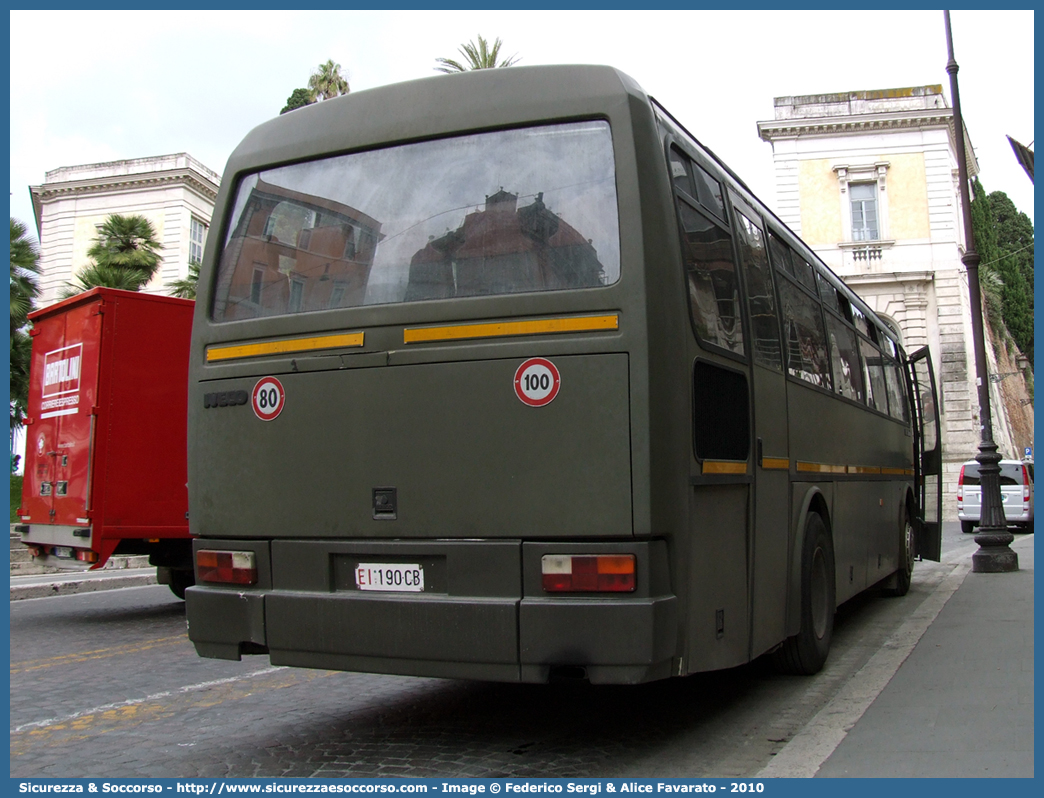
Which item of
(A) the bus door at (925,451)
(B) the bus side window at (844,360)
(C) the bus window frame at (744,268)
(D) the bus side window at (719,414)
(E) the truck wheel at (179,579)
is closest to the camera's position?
(D) the bus side window at (719,414)

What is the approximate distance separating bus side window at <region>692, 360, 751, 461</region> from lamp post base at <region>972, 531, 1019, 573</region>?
9904 millimetres

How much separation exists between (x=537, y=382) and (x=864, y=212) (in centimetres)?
4040

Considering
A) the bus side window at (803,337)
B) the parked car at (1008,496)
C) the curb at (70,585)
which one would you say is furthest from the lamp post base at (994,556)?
the parked car at (1008,496)

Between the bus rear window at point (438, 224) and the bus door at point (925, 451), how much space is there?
31.0 feet

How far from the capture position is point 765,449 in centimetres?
594

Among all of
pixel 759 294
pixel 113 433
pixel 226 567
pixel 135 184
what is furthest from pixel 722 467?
pixel 135 184

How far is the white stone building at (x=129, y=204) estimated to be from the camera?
159 ft

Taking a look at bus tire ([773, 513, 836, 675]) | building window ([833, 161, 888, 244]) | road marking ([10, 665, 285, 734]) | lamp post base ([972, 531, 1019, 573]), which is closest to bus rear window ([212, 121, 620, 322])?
road marking ([10, 665, 285, 734])

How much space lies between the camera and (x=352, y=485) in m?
5.05

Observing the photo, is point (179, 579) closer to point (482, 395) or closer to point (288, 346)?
point (288, 346)

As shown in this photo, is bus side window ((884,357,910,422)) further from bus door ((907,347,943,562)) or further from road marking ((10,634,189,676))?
road marking ((10,634,189,676))

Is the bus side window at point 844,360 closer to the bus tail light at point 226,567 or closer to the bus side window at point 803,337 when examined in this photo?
the bus side window at point 803,337

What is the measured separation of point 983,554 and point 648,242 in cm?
1126

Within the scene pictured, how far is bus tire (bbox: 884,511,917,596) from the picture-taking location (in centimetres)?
1178
